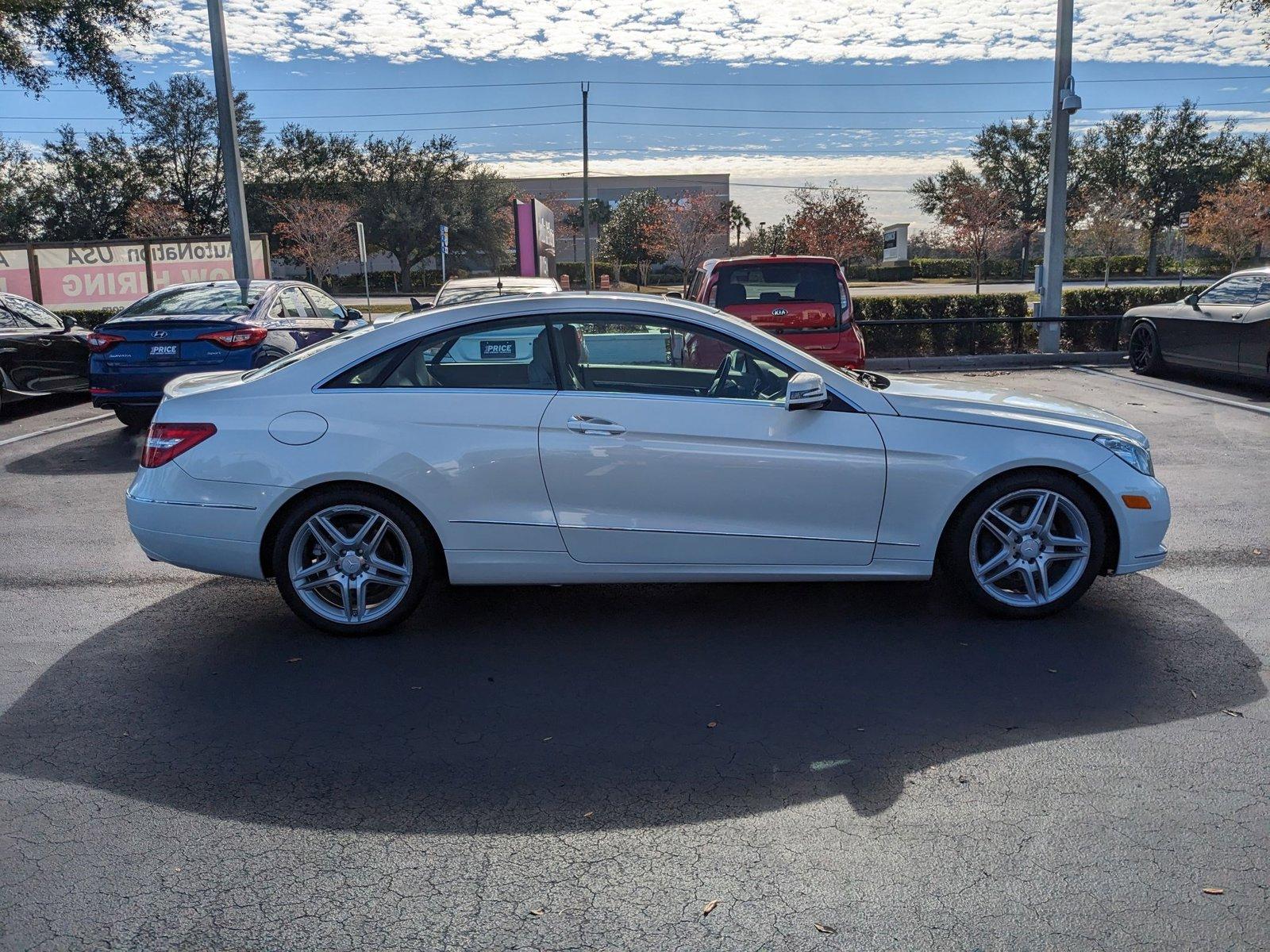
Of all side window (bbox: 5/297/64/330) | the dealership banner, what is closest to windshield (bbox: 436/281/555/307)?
side window (bbox: 5/297/64/330)

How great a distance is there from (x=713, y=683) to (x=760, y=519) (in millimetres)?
819

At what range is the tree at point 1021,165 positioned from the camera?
6694cm

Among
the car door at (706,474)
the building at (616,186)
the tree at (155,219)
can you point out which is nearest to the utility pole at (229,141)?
the car door at (706,474)

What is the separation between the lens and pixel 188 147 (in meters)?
57.5

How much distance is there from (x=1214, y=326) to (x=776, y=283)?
622cm

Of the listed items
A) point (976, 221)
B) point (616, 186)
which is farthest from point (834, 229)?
point (616, 186)

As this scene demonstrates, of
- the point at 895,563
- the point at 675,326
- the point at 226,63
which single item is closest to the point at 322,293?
the point at 226,63

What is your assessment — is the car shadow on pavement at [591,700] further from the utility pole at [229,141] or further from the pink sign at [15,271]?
the pink sign at [15,271]

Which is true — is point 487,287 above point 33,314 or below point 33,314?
above

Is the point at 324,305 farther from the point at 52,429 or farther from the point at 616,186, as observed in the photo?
the point at 616,186

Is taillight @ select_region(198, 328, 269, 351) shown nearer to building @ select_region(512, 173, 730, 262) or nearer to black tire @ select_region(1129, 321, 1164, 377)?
black tire @ select_region(1129, 321, 1164, 377)

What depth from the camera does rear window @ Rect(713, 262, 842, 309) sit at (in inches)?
424

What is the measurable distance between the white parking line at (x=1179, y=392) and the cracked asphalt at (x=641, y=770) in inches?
271

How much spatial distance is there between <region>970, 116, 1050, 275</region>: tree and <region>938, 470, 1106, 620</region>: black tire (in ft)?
221
